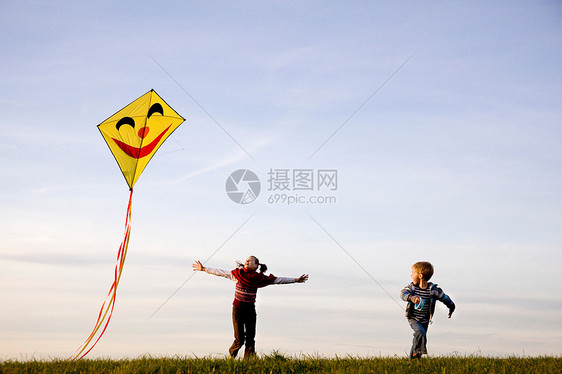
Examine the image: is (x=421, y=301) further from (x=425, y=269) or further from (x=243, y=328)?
(x=243, y=328)

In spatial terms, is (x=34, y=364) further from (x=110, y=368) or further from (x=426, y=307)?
(x=426, y=307)

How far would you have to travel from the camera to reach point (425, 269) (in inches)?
483

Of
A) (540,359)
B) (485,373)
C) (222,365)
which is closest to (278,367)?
(222,365)

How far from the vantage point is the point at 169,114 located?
14.2 metres

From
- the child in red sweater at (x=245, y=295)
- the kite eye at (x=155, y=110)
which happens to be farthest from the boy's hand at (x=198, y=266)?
the kite eye at (x=155, y=110)

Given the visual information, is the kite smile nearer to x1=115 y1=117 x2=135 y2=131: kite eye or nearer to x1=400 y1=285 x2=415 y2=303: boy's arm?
x1=115 y1=117 x2=135 y2=131: kite eye

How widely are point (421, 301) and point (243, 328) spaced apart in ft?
12.5

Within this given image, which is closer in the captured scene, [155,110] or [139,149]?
[139,149]

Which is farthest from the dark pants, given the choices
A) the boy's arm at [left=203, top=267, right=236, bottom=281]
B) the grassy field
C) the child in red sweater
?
the grassy field

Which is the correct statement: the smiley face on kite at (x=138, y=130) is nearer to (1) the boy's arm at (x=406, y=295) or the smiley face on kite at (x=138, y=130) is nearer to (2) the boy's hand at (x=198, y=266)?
(2) the boy's hand at (x=198, y=266)

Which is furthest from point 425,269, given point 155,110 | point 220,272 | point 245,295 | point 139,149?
point 155,110

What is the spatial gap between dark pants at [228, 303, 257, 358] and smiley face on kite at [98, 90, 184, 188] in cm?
375

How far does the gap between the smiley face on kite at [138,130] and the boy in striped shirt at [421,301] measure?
21.1ft

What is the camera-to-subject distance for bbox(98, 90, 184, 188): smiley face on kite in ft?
44.7
